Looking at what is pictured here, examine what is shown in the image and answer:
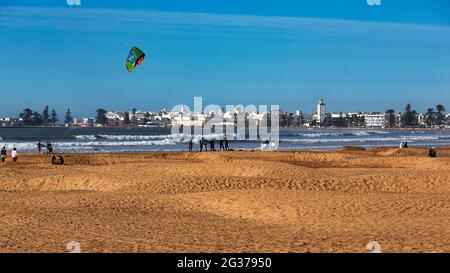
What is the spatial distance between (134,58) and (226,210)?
64.8 ft

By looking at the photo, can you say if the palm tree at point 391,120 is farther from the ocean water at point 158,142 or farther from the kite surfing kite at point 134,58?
the kite surfing kite at point 134,58

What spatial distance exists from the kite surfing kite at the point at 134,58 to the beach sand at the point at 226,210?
10.5 meters

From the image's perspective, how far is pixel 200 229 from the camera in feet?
35.3

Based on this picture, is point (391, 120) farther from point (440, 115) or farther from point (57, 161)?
point (57, 161)

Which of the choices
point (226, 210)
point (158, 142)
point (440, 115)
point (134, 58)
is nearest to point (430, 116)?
point (440, 115)

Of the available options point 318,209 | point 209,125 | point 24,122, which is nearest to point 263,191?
point 318,209

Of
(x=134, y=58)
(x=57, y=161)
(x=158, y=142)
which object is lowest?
(x=158, y=142)

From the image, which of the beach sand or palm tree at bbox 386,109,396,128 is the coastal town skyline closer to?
palm tree at bbox 386,109,396,128

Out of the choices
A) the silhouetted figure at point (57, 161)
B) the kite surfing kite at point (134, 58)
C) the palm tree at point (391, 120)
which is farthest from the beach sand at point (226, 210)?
the palm tree at point (391, 120)

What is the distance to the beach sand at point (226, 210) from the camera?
923 centimetres

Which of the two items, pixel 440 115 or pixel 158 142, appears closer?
pixel 158 142

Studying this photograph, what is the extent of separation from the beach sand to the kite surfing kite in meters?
10.5

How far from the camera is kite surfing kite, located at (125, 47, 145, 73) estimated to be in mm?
30770

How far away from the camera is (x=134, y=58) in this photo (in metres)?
31.2
